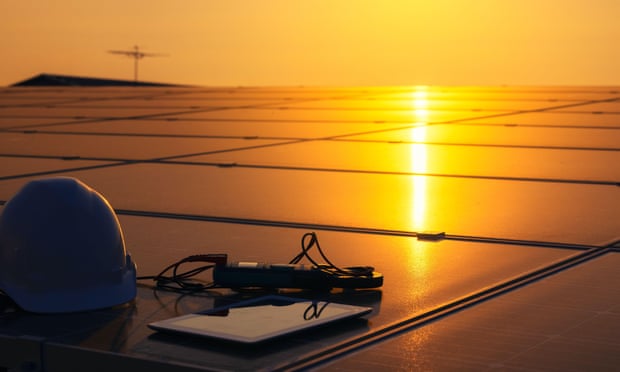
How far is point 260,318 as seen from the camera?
2.34 metres

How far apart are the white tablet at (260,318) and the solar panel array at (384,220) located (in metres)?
0.03

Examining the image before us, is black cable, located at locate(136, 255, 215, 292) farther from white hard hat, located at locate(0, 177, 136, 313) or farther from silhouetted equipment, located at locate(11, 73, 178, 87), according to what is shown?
silhouetted equipment, located at locate(11, 73, 178, 87)

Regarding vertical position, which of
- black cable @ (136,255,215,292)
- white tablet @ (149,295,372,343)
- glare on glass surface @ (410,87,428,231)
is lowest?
white tablet @ (149,295,372,343)

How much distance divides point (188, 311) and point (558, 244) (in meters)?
1.36

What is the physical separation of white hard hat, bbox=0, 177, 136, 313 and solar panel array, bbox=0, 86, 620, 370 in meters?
0.07

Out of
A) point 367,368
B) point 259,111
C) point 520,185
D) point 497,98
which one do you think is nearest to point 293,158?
point 520,185

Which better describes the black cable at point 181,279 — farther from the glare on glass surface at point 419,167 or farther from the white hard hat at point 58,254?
the glare on glass surface at point 419,167

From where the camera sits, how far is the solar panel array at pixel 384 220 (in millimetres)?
2193

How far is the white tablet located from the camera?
7.22 ft

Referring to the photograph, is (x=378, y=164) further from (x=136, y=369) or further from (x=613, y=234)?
(x=136, y=369)

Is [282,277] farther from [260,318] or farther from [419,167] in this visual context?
[419,167]

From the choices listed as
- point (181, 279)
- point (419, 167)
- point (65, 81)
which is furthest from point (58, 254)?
point (65, 81)

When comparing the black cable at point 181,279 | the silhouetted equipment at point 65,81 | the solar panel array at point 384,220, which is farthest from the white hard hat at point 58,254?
the silhouetted equipment at point 65,81

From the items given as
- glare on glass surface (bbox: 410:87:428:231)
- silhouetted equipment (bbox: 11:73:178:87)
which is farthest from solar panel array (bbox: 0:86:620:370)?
silhouetted equipment (bbox: 11:73:178:87)
